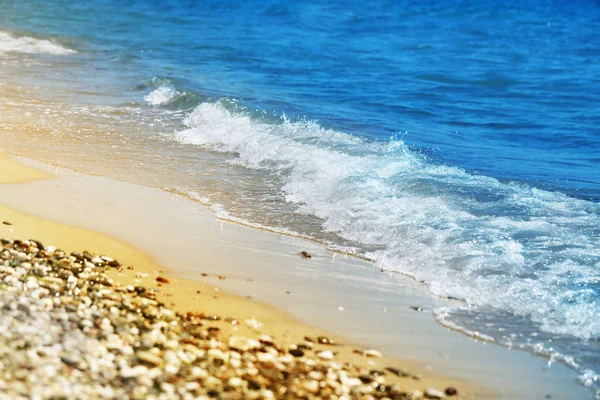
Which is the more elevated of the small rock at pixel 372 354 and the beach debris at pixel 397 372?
the small rock at pixel 372 354

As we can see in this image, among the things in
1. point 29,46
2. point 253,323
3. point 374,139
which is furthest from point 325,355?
point 29,46

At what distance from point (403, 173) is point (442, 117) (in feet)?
18.8

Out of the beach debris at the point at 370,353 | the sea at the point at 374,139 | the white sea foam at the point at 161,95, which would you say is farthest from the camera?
the white sea foam at the point at 161,95

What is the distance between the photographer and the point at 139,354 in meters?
4.97

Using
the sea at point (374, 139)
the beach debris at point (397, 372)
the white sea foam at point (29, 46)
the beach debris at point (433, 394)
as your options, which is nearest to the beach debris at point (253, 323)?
the beach debris at point (397, 372)

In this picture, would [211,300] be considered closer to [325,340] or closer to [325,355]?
[325,340]

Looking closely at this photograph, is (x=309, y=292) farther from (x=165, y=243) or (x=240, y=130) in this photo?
(x=240, y=130)

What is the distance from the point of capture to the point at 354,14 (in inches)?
1337

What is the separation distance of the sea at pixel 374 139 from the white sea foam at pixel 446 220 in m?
0.03

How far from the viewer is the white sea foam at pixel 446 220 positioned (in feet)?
22.9

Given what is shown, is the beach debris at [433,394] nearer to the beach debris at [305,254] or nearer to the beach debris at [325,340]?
the beach debris at [325,340]

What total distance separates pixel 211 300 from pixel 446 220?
330 cm

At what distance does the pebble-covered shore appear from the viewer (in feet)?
14.9

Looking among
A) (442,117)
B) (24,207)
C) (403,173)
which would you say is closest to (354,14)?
(442,117)
